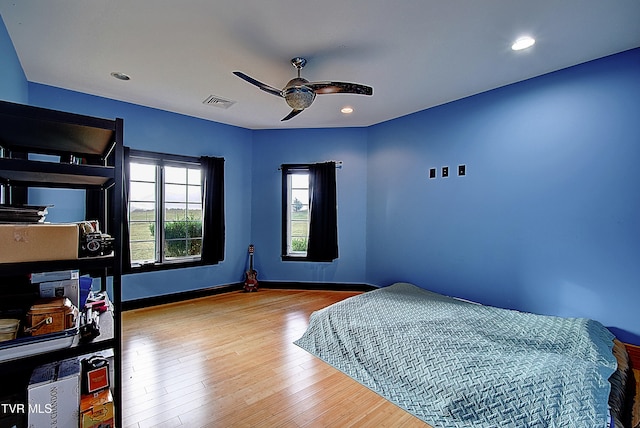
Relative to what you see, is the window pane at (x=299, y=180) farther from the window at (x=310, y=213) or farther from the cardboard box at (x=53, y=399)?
the cardboard box at (x=53, y=399)

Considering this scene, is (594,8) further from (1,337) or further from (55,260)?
(1,337)

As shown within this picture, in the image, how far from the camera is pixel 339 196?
477cm

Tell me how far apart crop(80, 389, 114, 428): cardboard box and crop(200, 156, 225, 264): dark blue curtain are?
3171 mm

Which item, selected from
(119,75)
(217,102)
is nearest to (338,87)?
(217,102)

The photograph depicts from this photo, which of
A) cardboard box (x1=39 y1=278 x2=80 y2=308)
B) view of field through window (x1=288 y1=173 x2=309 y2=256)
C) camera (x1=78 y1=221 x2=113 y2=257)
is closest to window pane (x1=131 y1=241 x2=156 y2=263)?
view of field through window (x1=288 y1=173 x2=309 y2=256)

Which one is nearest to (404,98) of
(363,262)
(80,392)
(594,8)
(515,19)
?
(515,19)

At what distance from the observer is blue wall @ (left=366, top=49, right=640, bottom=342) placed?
2.53m

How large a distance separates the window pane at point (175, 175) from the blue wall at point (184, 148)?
25 cm

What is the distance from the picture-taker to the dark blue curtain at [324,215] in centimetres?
464

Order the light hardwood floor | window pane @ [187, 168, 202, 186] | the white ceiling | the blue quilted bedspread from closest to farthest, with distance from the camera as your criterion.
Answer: the blue quilted bedspread, the light hardwood floor, the white ceiling, window pane @ [187, 168, 202, 186]

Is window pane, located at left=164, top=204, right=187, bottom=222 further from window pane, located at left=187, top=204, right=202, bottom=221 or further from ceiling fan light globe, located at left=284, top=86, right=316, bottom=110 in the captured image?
ceiling fan light globe, located at left=284, top=86, right=316, bottom=110

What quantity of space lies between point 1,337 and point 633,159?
4197 mm

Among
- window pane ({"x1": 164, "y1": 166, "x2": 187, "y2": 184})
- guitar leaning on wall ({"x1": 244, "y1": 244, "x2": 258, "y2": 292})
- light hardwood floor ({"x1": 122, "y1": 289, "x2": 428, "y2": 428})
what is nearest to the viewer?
light hardwood floor ({"x1": 122, "y1": 289, "x2": 428, "y2": 428})

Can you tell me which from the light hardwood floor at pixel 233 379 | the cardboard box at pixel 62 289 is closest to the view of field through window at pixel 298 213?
the light hardwood floor at pixel 233 379
